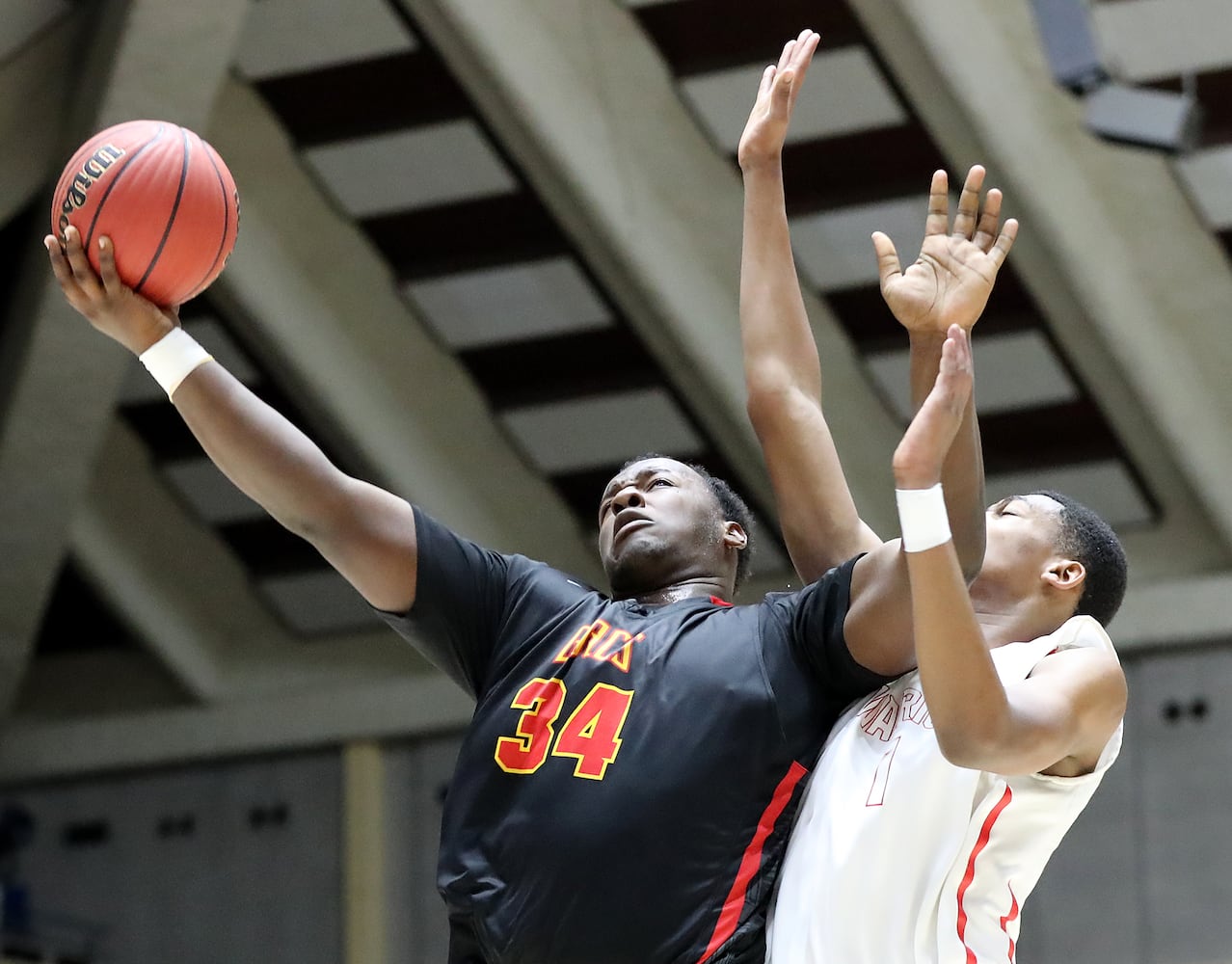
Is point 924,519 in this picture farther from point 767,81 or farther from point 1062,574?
point 767,81

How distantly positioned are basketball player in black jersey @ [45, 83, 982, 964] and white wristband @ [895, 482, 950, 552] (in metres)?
0.29

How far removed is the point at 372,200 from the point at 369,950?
17.2 ft

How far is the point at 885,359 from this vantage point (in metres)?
11.9

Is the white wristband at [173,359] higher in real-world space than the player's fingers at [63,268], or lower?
lower

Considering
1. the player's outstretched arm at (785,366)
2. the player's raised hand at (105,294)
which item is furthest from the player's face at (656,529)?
the player's raised hand at (105,294)

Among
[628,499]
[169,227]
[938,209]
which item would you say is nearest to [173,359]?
[169,227]

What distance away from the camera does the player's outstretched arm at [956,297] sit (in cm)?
319

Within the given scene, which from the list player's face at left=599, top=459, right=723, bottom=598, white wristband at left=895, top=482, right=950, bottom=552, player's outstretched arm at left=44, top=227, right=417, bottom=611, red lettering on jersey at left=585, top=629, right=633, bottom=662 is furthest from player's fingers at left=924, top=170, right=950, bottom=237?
player's outstretched arm at left=44, top=227, right=417, bottom=611

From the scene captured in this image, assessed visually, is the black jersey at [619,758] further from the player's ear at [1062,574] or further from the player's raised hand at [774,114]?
the player's raised hand at [774,114]

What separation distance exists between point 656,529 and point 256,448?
93 cm

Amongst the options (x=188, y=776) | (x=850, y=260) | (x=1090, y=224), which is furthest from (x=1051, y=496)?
(x=188, y=776)

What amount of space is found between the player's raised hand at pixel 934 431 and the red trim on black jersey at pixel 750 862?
0.72 m

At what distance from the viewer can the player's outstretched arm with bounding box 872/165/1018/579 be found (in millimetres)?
3191

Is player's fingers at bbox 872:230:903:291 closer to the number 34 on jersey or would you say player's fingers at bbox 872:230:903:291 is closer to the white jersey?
the white jersey
